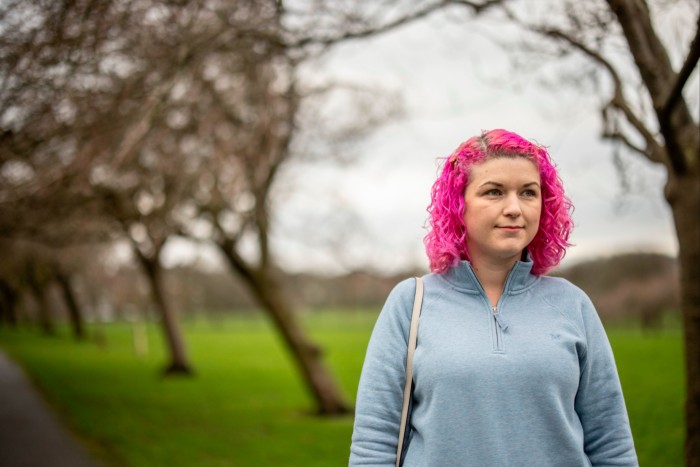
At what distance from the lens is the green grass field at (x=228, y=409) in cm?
911

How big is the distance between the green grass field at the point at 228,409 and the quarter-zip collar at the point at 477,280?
566 centimetres

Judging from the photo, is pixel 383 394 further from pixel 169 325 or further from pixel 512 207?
pixel 169 325

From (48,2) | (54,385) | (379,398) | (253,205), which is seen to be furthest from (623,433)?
(54,385)

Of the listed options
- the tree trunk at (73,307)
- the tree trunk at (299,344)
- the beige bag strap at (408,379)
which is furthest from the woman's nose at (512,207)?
the tree trunk at (73,307)

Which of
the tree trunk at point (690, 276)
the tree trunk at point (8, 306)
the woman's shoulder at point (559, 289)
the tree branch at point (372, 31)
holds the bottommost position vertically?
the tree trunk at point (8, 306)

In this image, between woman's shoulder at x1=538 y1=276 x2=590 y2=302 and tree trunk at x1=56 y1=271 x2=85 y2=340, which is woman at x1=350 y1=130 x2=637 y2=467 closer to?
woman's shoulder at x1=538 y1=276 x2=590 y2=302

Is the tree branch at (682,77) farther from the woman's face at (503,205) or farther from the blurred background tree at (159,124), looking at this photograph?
the blurred background tree at (159,124)

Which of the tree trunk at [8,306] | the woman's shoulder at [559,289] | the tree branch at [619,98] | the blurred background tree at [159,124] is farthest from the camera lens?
the tree trunk at [8,306]

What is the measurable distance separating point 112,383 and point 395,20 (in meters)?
15.6

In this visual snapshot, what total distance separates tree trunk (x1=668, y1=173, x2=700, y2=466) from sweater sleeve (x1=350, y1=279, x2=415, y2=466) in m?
3.30

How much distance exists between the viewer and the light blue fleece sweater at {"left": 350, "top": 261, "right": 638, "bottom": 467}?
2035mm

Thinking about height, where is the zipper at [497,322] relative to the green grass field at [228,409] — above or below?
above

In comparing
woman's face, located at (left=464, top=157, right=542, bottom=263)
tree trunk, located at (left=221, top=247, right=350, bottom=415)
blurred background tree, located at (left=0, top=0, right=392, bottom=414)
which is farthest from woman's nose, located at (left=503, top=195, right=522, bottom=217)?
tree trunk, located at (left=221, top=247, right=350, bottom=415)

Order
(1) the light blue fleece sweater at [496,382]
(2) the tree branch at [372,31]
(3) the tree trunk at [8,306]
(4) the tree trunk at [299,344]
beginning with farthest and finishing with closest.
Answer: (3) the tree trunk at [8,306] → (4) the tree trunk at [299,344] → (2) the tree branch at [372,31] → (1) the light blue fleece sweater at [496,382]
